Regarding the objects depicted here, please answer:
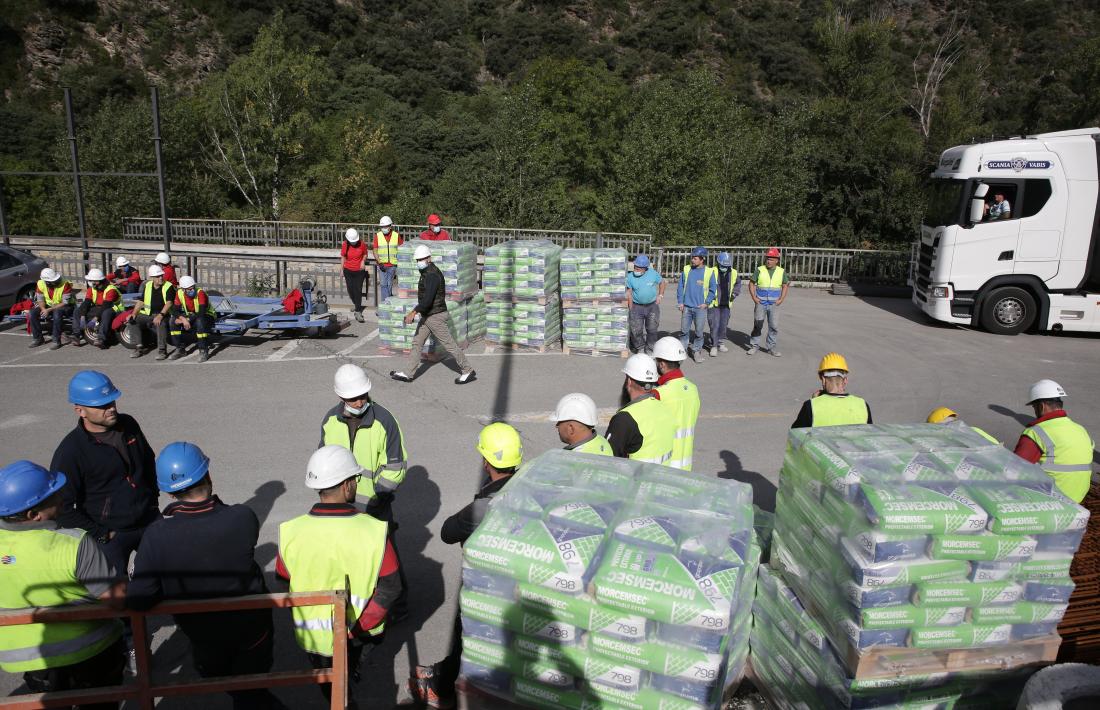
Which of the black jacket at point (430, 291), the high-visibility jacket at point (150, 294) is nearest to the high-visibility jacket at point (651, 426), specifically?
the black jacket at point (430, 291)

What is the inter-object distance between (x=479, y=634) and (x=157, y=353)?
10960 mm

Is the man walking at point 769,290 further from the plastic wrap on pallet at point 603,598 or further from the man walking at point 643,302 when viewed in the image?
→ the plastic wrap on pallet at point 603,598

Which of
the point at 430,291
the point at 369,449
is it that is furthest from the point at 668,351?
the point at 430,291

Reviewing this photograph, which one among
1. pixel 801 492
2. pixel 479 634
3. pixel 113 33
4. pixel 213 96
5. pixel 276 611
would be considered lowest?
pixel 276 611

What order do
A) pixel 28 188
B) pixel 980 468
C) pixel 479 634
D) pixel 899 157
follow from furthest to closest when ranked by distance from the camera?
1. pixel 28 188
2. pixel 899 157
3. pixel 980 468
4. pixel 479 634

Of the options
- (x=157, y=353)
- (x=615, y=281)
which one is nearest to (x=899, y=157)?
(x=615, y=281)

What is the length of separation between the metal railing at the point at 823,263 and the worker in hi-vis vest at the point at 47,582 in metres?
17.5

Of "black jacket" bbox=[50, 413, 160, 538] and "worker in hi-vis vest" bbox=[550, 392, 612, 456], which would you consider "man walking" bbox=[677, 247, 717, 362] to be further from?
"black jacket" bbox=[50, 413, 160, 538]

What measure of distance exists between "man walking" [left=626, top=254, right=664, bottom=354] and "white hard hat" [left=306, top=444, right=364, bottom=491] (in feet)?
27.7

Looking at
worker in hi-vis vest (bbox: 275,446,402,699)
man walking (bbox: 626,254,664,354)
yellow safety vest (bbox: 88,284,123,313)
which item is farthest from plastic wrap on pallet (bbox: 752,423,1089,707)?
yellow safety vest (bbox: 88,284,123,313)

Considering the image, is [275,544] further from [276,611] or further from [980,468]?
[980,468]

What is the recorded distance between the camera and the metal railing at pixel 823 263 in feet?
67.5

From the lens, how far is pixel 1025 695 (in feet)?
8.65

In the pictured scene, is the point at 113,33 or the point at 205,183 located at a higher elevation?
the point at 113,33
